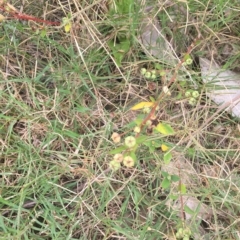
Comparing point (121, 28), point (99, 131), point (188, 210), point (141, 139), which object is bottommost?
point (188, 210)

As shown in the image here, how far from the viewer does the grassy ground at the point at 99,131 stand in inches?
55.8

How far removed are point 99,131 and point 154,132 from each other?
200mm

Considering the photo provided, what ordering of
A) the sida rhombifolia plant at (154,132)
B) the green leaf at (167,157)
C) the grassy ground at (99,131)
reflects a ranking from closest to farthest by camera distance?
the sida rhombifolia plant at (154,132) → the green leaf at (167,157) → the grassy ground at (99,131)

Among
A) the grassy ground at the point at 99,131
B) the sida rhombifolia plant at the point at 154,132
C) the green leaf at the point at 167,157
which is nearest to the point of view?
the sida rhombifolia plant at the point at 154,132

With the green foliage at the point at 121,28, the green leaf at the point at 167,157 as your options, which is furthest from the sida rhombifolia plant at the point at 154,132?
the green foliage at the point at 121,28

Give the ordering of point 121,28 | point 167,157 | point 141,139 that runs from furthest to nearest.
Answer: point 121,28
point 167,157
point 141,139

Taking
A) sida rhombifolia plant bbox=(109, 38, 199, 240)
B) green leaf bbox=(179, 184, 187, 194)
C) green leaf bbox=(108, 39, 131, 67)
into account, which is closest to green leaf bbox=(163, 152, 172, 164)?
sida rhombifolia plant bbox=(109, 38, 199, 240)

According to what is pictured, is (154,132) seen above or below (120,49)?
below

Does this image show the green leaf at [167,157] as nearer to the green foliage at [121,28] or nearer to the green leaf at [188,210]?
the green leaf at [188,210]

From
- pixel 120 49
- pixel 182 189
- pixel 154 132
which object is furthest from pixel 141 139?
pixel 120 49

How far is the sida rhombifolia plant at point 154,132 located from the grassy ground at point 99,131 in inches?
1.8

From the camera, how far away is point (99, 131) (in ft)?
4.72

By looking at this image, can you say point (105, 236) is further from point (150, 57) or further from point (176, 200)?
point (150, 57)

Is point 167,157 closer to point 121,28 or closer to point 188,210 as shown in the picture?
point 188,210
